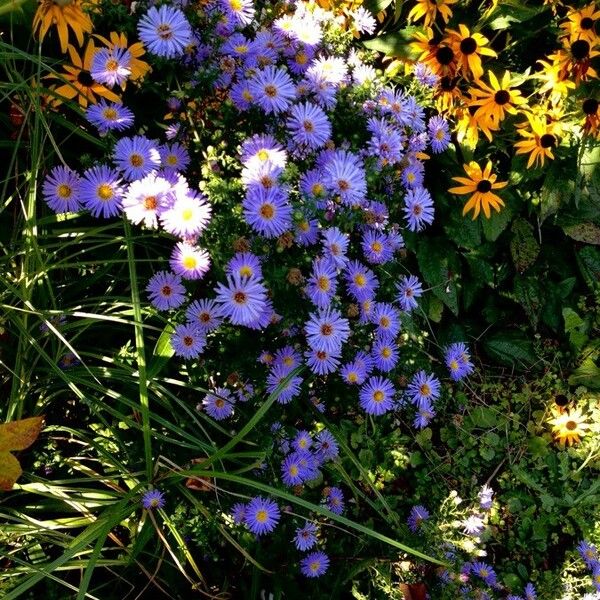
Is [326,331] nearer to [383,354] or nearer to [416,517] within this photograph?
[383,354]

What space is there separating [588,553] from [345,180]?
128 cm

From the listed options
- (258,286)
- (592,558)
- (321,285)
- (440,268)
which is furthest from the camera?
(440,268)

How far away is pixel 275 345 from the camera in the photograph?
140 centimetres

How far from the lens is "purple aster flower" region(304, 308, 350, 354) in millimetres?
1320

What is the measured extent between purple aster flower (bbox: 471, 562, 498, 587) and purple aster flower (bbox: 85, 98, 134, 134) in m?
1.37

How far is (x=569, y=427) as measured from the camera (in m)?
2.12

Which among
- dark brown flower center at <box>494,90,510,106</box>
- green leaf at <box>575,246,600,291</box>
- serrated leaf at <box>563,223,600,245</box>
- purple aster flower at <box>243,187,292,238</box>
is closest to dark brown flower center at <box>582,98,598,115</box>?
dark brown flower center at <box>494,90,510,106</box>

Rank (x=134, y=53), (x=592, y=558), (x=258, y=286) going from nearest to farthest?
1. (x=258, y=286)
2. (x=134, y=53)
3. (x=592, y=558)

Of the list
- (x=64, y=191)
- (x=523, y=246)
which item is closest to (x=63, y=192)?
(x=64, y=191)

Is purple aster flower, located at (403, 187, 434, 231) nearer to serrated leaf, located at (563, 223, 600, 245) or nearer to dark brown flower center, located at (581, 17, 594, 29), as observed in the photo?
dark brown flower center, located at (581, 17, 594, 29)

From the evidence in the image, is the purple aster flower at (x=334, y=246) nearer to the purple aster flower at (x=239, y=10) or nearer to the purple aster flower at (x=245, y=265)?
the purple aster flower at (x=245, y=265)

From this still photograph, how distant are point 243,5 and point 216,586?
128 cm

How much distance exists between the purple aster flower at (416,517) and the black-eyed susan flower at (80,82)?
1199mm

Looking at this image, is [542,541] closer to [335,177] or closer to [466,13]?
[335,177]
